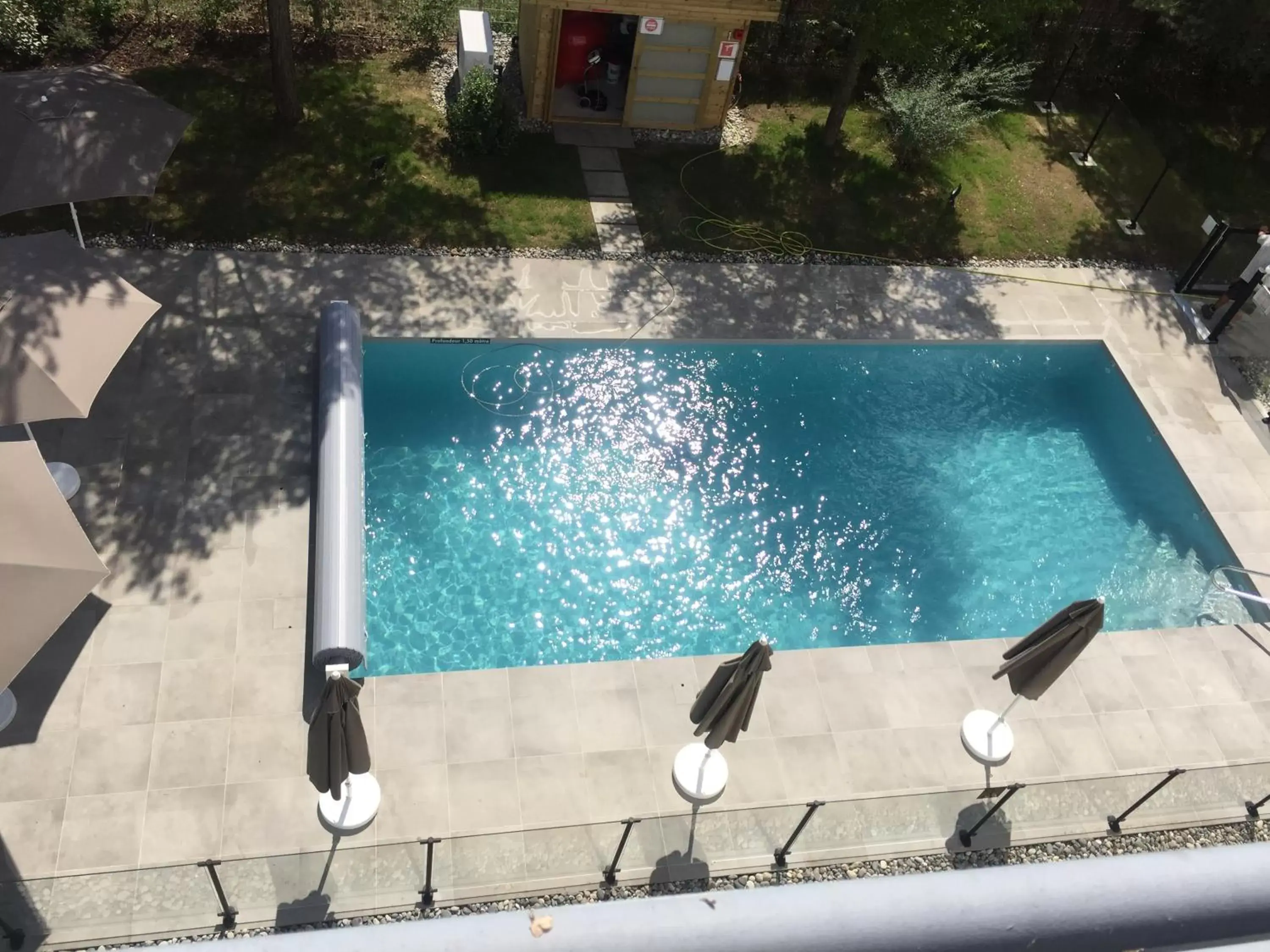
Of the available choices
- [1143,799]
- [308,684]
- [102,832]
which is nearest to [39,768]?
[102,832]

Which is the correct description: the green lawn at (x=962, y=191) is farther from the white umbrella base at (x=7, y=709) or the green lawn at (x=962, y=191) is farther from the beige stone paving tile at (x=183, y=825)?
the white umbrella base at (x=7, y=709)

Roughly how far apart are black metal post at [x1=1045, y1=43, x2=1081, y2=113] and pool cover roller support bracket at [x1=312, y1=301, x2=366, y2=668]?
1692 centimetres

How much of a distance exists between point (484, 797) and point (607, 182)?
12.1m

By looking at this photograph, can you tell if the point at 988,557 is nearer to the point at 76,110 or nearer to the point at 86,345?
the point at 86,345

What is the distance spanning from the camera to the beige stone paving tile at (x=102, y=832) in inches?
385

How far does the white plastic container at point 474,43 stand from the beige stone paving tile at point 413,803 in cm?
1352

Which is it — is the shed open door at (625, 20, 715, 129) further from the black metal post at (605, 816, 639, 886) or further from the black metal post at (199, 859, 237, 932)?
the black metal post at (199, 859, 237, 932)

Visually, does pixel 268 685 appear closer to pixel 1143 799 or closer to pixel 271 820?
pixel 271 820

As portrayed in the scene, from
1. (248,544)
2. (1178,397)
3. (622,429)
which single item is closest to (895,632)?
(622,429)

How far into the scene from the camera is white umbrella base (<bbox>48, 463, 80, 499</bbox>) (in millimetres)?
12398

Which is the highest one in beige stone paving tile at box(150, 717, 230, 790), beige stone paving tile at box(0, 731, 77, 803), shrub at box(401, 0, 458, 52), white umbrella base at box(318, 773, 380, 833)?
shrub at box(401, 0, 458, 52)

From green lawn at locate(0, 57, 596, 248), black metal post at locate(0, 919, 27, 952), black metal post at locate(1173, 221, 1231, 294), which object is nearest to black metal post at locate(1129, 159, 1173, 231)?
black metal post at locate(1173, 221, 1231, 294)

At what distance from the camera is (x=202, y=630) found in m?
11.6

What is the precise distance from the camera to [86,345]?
10891 mm
